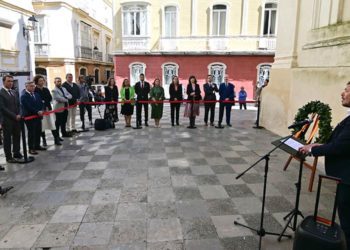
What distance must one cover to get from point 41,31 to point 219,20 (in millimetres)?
13370

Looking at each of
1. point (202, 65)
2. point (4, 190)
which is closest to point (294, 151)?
point (4, 190)

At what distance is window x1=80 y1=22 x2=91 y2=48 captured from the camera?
23997 millimetres

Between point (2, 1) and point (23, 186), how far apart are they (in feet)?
33.4

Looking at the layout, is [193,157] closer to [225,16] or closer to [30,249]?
[30,249]

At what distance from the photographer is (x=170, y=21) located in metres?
17.3

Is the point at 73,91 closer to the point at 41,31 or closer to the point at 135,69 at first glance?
the point at 135,69

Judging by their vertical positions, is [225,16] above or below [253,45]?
above

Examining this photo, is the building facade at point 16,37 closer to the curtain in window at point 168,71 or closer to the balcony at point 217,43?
the curtain in window at point 168,71

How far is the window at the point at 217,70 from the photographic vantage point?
17.2m

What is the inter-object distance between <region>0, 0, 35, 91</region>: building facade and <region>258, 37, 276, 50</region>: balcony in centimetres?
1221

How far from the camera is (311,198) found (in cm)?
447

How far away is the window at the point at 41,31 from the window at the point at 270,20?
1552 cm

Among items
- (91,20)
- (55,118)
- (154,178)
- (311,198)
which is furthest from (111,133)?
(91,20)

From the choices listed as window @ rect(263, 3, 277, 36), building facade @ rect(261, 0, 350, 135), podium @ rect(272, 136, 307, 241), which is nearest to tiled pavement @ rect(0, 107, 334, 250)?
podium @ rect(272, 136, 307, 241)
